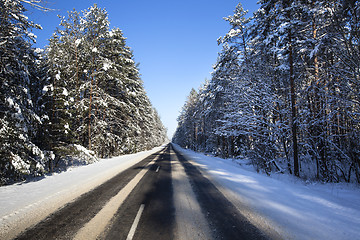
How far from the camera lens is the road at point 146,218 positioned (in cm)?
316

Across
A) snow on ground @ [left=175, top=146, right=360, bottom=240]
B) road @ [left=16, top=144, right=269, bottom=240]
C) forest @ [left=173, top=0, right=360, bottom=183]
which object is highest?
forest @ [left=173, top=0, right=360, bottom=183]

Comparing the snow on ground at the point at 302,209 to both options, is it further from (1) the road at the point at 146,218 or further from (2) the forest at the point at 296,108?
(2) the forest at the point at 296,108

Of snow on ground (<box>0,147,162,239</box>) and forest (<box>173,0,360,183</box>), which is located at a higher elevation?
forest (<box>173,0,360,183</box>)

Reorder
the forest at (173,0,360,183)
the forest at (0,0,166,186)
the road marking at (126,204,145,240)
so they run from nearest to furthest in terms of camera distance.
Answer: the road marking at (126,204,145,240) < the forest at (0,0,166,186) < the forest at (173,0,360,183)

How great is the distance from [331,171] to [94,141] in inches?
693

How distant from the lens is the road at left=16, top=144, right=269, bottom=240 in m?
3.16

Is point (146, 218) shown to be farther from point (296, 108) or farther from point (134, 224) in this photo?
point (296, 108)

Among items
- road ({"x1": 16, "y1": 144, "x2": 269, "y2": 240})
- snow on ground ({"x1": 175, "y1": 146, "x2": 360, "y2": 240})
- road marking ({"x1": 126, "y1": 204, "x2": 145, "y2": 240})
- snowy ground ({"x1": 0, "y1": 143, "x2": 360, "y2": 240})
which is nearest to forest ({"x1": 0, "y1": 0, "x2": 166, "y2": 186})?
snowy ground ({"x1": 0, "y1": 143, "x2": 360, "y2": 240})

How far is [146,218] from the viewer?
380 cm

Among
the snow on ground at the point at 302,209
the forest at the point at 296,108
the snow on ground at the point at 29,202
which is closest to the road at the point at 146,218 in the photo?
the snow on ground at the point at 29,202

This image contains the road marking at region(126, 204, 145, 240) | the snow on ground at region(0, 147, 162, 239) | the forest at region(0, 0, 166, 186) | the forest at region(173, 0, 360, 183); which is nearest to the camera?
the road marking at region(126, 204, 145, 240)

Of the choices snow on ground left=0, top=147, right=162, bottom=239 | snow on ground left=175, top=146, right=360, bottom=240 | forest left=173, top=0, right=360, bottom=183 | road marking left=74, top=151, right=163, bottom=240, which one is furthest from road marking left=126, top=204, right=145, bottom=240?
forest left=173, top=0, right=360, bottom=183

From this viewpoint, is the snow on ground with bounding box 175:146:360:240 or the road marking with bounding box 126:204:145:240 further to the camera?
the snow on ground with bounding box 175:146:360:240

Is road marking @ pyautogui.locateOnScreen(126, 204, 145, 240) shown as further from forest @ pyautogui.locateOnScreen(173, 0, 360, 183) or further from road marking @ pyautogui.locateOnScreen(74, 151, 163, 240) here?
forest @ pyautogui.locateOnScreen(173, 0, 360, 183)
